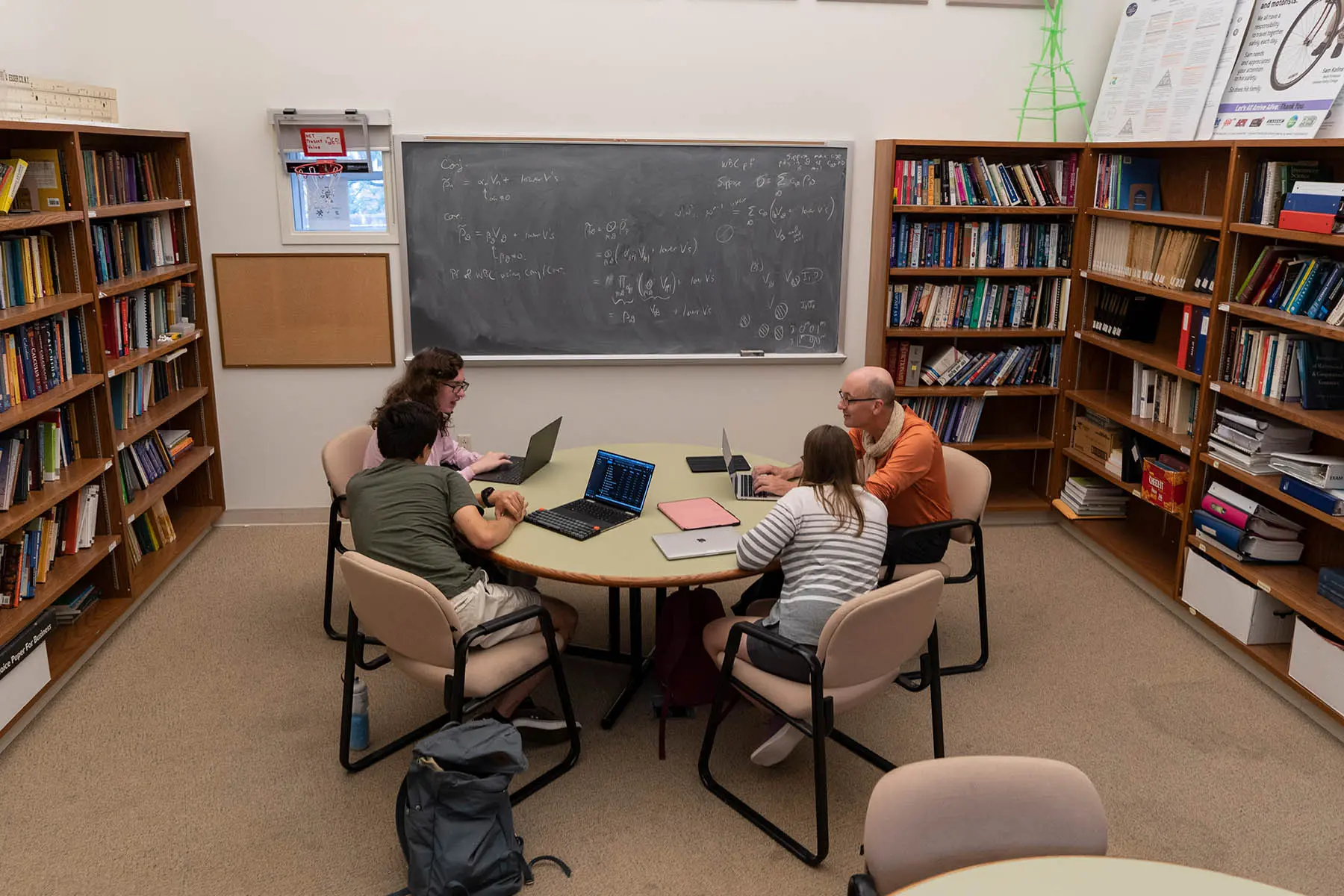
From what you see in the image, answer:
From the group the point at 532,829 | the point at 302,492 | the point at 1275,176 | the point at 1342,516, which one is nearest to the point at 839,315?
the point at 1275,176

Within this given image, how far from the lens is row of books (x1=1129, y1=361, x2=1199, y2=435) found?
4.55 meters

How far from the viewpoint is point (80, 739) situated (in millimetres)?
3488

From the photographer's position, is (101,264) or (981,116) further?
(981,116)

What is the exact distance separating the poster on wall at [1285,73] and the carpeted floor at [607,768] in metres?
2.07

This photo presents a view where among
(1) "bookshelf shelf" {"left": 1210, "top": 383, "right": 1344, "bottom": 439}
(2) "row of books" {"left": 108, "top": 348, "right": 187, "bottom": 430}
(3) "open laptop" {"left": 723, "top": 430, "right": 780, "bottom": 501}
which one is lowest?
(3) "open laptop" {"left": 723, "top": 430, "right": 780, "bottom": 501}

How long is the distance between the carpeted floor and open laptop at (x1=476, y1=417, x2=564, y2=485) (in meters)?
0.76

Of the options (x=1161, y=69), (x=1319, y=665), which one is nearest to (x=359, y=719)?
(x=1319, y=665)

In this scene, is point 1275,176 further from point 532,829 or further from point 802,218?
point 532,829

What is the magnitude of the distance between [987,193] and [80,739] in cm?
456

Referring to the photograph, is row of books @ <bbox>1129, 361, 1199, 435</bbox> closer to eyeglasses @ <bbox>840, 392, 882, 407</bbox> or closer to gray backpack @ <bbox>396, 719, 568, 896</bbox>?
eyeglasses @ <bbox>840, 392, 882, 407</bbox>

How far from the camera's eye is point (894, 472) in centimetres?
375

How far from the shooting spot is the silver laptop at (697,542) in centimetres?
322

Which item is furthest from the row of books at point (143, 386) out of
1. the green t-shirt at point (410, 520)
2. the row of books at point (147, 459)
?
the green t-shirt at point (410, 520)

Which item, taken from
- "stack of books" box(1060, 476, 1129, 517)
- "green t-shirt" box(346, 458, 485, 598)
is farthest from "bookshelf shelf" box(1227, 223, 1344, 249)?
"green t-shirt" box(346, 458, 485, 598)
